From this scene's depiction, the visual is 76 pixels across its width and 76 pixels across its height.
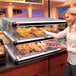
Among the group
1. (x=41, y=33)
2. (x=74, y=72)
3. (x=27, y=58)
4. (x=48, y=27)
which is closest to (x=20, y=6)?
(x=48, y=27)

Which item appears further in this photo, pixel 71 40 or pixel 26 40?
pixel 26 40

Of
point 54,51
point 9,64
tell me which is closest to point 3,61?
point 9,64

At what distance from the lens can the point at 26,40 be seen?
1.76 meters

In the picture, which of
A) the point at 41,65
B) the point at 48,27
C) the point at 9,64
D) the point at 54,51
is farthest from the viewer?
the point at 48,27

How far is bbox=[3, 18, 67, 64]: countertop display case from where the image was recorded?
5.34 feet

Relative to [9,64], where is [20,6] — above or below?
above

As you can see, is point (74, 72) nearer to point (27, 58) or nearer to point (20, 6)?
point (27, 58)

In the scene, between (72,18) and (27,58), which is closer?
(72,18)

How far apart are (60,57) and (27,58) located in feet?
2.67

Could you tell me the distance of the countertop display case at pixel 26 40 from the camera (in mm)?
1629

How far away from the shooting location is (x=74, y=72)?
1.61 m

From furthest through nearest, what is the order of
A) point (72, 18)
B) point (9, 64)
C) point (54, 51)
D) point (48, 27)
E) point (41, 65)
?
point (48, 27)
point (54, 51)
point (41, 65)
point (9, 64)
point (72, 18)

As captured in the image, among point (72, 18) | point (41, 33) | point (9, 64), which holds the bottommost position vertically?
point (9, 64)

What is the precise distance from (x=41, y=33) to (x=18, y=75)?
882 mm
